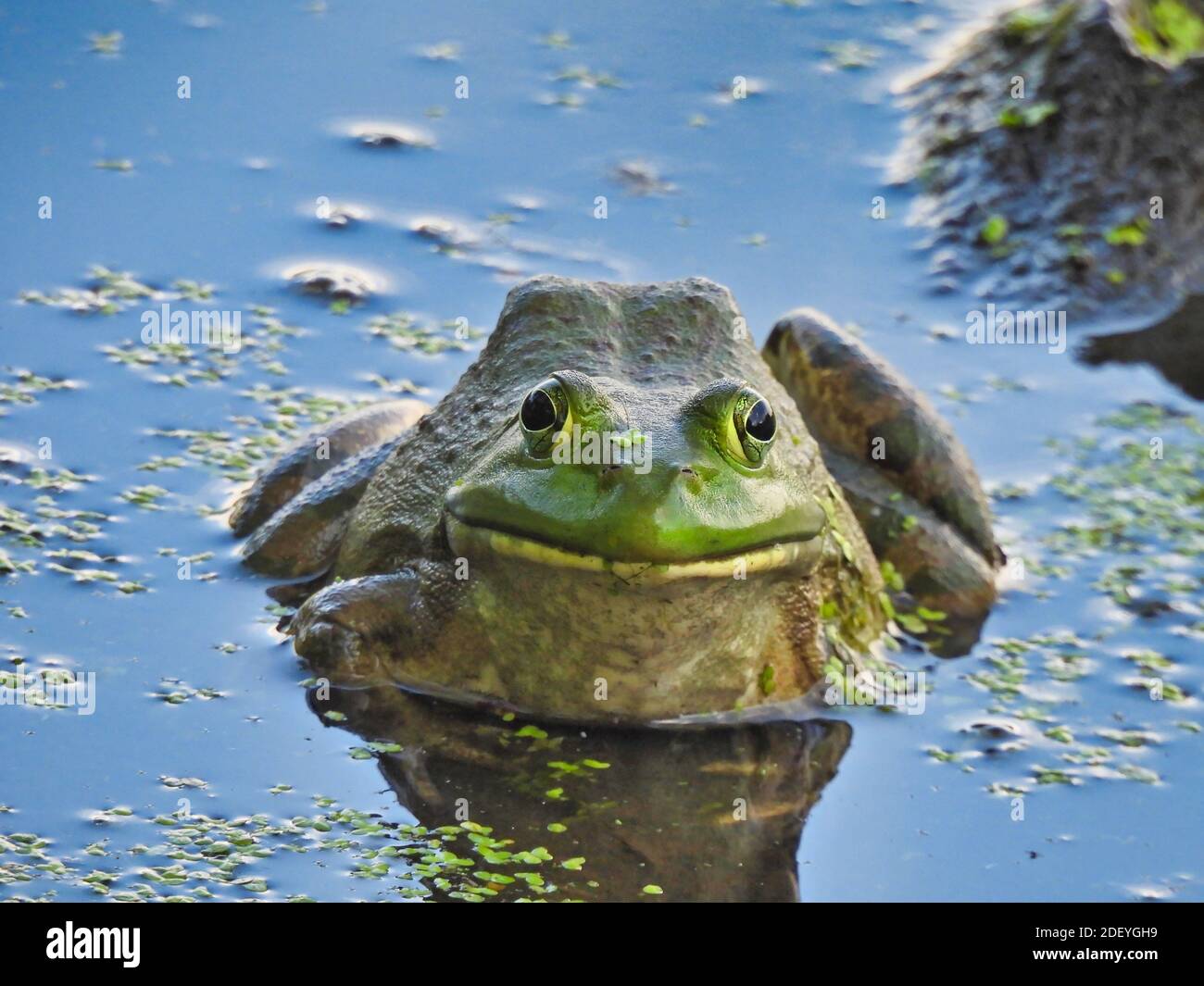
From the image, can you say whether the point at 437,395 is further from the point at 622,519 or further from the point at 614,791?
the point at 622,519

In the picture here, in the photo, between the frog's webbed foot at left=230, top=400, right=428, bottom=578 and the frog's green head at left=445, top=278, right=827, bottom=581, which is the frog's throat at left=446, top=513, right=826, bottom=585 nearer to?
the frog's green head at left=445, top=278, right=827, bottom=581

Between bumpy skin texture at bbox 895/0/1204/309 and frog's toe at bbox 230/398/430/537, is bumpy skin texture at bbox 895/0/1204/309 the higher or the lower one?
the higher one

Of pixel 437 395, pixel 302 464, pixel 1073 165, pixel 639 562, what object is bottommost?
pixel 639 562

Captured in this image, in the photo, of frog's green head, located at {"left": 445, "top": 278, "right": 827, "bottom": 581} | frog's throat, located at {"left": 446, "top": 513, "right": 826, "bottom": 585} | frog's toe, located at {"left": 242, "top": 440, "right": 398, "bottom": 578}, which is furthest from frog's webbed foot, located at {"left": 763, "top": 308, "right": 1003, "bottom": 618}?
frog's toe, located at {"left": 242, "top": 440, "right": 398, "bottom": 578}

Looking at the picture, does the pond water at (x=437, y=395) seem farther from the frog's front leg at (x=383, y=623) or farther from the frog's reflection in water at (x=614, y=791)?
the frog's front leg at (x=383, y=623)

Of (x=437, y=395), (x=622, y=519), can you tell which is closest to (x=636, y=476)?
(x=622, y=519)

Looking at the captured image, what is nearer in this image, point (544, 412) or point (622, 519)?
point (622, 519)

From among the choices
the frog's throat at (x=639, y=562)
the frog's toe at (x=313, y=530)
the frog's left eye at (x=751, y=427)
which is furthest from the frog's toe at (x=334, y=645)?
the frog's left eye at (x=751, y=427)
